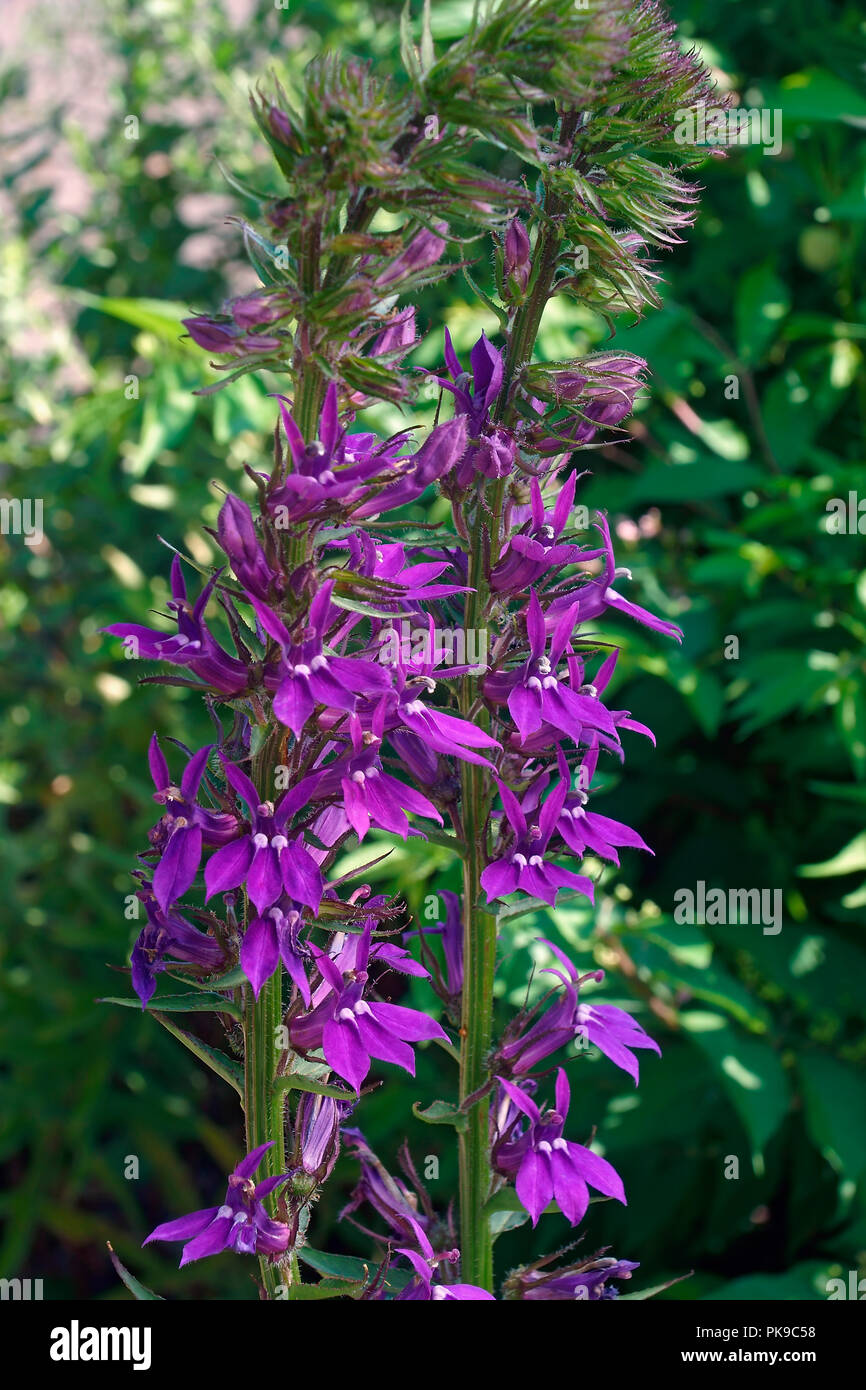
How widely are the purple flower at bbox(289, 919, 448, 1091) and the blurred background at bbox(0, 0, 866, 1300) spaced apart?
0.54 metres

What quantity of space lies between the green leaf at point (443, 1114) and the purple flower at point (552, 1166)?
0.13 ft

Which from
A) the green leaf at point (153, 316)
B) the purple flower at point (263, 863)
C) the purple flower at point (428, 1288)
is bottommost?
the purple flower at point (428, 1288)

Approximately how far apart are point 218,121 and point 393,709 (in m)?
2.48

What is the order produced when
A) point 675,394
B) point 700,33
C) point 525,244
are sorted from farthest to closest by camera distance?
1. point 700,33
2. point 675,394
3. point 525,244

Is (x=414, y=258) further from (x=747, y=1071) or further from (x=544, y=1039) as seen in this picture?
(x=747, y=1071)

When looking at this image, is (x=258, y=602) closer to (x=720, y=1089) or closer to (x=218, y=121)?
(x=720, y=1089)

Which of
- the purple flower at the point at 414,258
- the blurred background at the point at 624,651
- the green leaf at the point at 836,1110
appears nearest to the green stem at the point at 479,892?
the purple flower at the point at 414,258

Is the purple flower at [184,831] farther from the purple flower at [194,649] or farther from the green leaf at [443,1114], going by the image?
the green leaf at [443,1114]

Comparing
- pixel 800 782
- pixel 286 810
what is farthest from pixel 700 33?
pixel 286 810

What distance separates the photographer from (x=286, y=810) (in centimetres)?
76

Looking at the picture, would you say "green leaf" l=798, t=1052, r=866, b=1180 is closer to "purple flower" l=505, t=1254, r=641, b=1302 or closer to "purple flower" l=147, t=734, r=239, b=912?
"purple flower" l=505, t=1254, r=641, b=1302

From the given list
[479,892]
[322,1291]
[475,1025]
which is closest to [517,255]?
[479,892]

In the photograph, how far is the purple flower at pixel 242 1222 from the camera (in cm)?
78

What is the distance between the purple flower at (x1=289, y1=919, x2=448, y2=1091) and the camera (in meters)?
0.78
